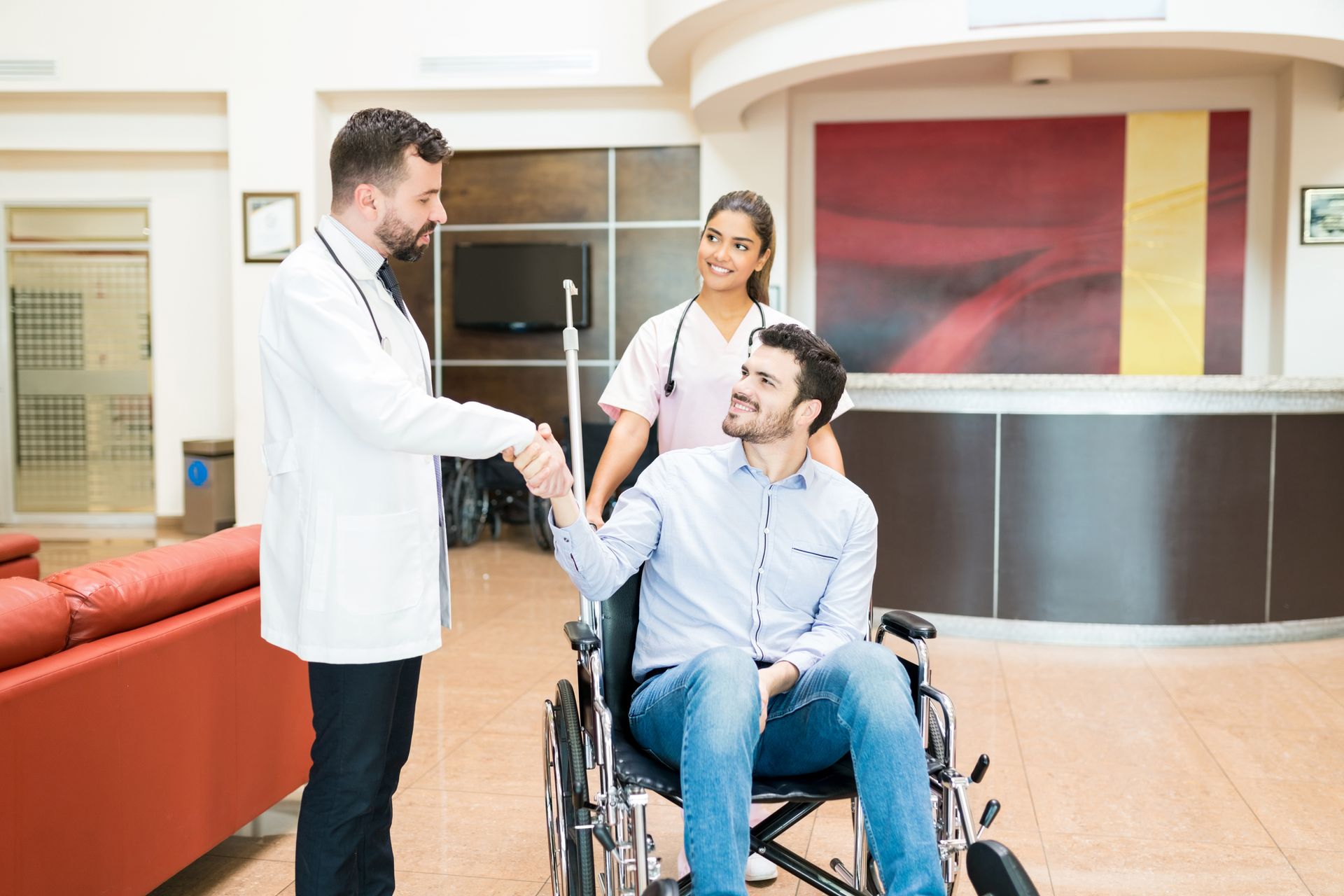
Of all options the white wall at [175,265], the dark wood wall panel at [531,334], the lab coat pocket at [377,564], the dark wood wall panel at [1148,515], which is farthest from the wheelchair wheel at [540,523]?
the lab coat pocket at [377,564]

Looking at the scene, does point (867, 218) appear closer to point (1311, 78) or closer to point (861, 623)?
point (1311, 78)

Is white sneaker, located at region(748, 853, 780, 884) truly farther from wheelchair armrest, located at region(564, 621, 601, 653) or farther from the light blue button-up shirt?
wheelchair armrest, located at region(564, 621, 601, 653)

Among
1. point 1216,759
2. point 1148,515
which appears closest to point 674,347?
point 1216,759

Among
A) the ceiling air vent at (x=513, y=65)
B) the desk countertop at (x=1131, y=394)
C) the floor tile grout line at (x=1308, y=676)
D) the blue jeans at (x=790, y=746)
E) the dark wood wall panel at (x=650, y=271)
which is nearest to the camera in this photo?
the blue jeans at (x=790, y=746)

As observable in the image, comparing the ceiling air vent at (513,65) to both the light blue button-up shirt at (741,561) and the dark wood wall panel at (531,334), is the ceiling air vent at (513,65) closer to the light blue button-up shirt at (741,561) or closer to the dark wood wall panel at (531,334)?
the dark wood wall panel at (531,334)

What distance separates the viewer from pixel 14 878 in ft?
5.49

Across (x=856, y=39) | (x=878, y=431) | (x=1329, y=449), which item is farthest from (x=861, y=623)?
(x=856, y=39)

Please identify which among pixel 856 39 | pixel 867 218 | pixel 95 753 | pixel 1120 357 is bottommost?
pixel 95 753

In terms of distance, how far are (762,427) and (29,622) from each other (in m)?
1.24

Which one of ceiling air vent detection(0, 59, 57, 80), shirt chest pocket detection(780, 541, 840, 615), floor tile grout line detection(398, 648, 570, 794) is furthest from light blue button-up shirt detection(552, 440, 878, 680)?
ceiling air vent detection(0, 59, 57, 80)

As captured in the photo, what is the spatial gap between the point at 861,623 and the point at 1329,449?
342cm

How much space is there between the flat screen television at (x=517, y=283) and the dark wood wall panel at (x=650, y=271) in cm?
25

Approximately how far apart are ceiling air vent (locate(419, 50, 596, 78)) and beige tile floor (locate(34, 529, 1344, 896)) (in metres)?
4.00

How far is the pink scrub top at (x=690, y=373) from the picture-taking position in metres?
2.48
